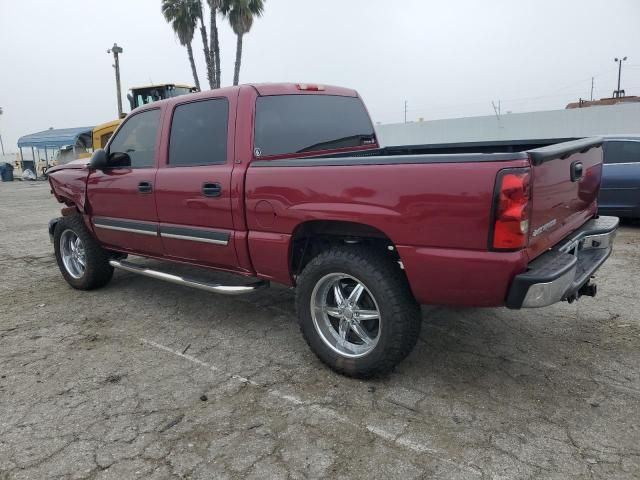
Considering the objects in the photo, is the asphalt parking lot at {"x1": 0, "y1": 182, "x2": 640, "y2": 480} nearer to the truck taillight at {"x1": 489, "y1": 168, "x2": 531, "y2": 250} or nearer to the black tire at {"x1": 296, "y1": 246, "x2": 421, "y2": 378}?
the black tire at {"x1": 296, "y1": 246, "x2": 421, "y2": 378}

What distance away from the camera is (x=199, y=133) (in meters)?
4.05

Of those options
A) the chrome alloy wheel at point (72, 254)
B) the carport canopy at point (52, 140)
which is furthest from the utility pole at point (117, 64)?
the chrome alloy wheel at point (72, 254)

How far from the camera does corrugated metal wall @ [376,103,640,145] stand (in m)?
17.5

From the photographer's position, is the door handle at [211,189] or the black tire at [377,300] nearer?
the black tire at [377,300]

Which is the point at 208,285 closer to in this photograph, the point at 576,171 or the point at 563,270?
the point at 563,270

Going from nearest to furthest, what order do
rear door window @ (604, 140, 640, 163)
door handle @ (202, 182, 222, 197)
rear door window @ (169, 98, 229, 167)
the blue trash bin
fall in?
door handle @ (202, 182, 222, 197) → rear door window @ (169, 98, 229, 167) → rear door window @ (604, 140, 640, 163) → the blue trash bin

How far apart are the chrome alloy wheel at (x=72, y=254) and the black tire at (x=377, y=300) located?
10.6ft

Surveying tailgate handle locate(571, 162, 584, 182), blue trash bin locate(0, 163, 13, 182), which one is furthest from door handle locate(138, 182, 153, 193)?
blue trash bin locate(0, 163, 13, 182)

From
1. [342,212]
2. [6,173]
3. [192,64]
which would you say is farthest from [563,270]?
[6,173]

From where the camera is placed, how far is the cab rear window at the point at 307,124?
378cm

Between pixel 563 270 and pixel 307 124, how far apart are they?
221 cm

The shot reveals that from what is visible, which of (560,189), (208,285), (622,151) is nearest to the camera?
(560,189)

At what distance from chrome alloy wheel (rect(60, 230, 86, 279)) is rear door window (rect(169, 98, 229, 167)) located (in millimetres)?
1994

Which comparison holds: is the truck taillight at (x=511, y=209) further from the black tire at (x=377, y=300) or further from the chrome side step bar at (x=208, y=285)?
the chrome side step bar at (x=208, y=285)
